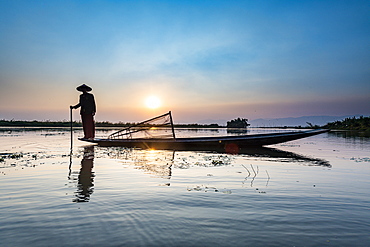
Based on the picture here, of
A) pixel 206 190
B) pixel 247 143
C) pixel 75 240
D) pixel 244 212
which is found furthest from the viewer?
pixel 247 143

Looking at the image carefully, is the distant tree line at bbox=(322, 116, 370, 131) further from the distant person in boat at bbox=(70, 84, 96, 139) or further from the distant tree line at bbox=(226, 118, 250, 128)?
the distant person in boat at bbox=(70, 84, 96, 139)

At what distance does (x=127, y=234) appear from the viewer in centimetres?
327

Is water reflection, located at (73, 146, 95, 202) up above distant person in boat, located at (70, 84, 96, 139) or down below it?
below

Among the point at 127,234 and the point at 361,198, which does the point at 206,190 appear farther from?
the point at 361,198

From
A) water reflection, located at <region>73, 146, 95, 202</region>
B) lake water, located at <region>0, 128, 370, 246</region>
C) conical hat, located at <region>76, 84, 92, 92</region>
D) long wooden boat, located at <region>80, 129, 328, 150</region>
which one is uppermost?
conical hat, located at <region>76, 84, 92, 92</region>

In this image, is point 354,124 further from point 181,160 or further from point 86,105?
point 86,105

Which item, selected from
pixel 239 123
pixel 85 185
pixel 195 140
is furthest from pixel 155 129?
pixel 239 123

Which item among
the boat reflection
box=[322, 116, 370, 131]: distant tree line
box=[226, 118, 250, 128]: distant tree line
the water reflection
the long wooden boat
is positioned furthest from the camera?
box=[226, 118, 250, 128]: distant tree line

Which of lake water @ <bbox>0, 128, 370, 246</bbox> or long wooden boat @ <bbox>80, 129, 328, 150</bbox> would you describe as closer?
lake water @ <bbox>0, 128, 370, 246</bbox>

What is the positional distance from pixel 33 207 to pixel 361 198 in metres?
6.66

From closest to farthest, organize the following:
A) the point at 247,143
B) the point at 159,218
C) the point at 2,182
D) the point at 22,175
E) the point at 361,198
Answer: the point at 159,218, the point at 361,198, the point at 2,182, the point at 22,175, the point at 247,143

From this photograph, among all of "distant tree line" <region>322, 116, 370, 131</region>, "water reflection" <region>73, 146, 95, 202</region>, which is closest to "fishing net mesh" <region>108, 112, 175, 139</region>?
"water reflection" <region>73, 146, 95, 202</region>

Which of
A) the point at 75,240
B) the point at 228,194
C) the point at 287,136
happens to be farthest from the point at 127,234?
the point at 287,136

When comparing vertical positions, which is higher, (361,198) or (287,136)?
(287,136)
